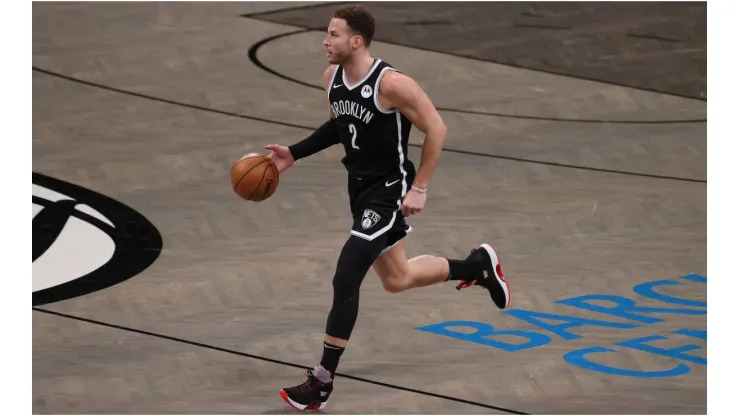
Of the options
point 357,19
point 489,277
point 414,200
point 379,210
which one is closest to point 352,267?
point 379,210

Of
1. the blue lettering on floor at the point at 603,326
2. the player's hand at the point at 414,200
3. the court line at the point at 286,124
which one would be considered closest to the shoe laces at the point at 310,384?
the player's hand at the point at 414,200

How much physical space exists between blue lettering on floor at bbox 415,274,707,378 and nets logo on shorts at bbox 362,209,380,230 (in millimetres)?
1458

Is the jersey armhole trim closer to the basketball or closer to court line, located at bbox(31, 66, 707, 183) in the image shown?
the basketball

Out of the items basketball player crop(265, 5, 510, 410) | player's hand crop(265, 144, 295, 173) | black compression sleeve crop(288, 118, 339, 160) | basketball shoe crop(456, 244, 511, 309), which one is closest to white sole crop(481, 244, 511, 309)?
basketball shoe crop(456, 244, 511, 309)

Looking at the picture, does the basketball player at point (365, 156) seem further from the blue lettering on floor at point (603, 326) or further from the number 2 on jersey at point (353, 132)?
the blue lettering on floor at point (603, 326)

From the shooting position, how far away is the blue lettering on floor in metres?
9.77

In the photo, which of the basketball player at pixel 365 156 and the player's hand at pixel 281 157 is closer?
the basketball player at pixel 365 156

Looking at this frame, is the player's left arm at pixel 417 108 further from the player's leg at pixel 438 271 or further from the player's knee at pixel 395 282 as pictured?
the player's knee at pixel 395 282

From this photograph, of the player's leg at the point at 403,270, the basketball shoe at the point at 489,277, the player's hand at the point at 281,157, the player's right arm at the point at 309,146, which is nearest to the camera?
the player's leg at the point at 403,270

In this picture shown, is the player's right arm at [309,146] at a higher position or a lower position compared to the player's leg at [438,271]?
higher

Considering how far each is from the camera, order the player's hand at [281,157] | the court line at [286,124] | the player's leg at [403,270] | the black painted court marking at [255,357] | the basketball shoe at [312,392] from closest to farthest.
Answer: the basketball shoe at [312,392] < the black painted court marking at [255,357] < the player's leg at [403,270] < the player's hand at [281,157] < the court line at [286,124]

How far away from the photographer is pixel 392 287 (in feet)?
31.9

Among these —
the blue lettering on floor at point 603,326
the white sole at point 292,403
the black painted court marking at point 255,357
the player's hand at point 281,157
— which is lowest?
the blue lettering on floor at point 603,326

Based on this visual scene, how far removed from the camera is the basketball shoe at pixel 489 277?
10.4m
